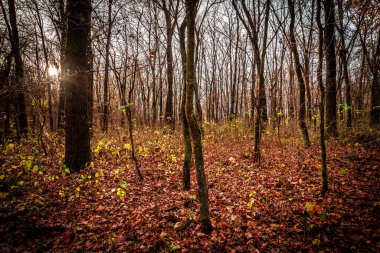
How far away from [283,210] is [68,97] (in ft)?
19.8

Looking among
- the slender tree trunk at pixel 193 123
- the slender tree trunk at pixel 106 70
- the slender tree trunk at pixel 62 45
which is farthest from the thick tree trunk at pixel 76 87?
the slender tree trunk at pixel 193 123

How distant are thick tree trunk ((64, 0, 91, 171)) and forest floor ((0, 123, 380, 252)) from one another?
1.85 ft

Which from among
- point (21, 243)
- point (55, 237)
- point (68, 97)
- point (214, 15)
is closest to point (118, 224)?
point (55, 237)

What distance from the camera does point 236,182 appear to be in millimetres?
5023

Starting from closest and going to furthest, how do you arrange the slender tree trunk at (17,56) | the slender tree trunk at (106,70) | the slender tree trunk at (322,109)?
the slender tree trunk at (322,109) < the slender tree trunk at (106,70) < the slender tree trunk at (17,56)

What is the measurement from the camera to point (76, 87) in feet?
17.7

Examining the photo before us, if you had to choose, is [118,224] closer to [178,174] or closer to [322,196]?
[178,174]

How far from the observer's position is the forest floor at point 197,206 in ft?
9.64

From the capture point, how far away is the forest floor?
2.94 m

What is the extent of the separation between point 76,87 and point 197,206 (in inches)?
181

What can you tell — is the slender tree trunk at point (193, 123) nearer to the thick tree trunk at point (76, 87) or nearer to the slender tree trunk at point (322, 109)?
the slender tree trunk at point (322, 109)

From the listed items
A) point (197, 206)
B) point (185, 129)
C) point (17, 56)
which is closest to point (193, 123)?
point (185, 129)

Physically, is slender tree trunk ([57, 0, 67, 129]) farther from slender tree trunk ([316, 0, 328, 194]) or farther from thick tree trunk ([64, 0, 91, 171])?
slender tree trunk ([316, 0, 328, 194])

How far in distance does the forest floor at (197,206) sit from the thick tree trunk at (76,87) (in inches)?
22.2
